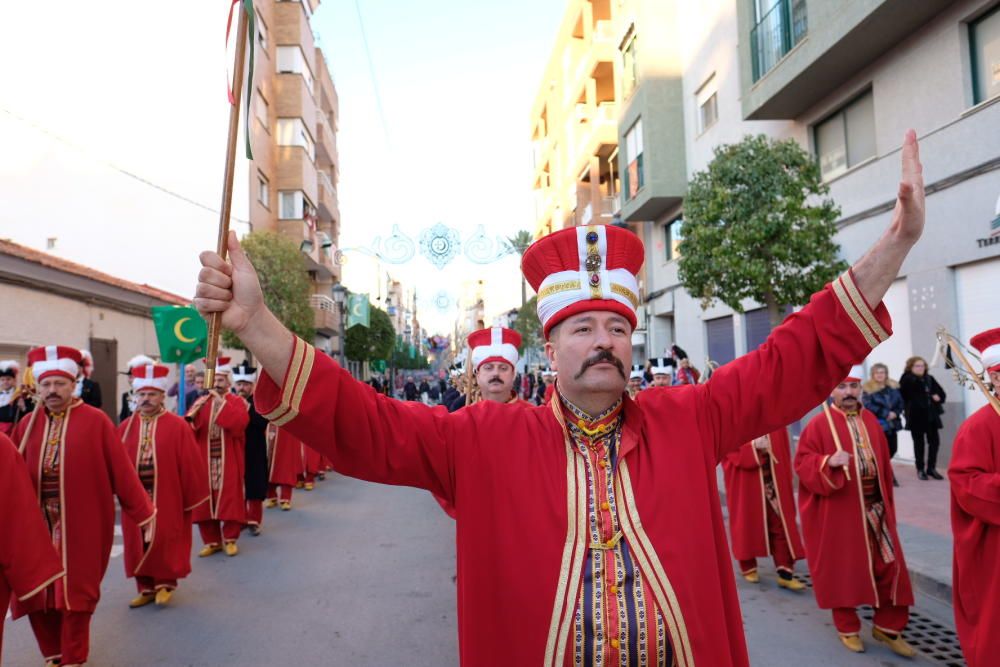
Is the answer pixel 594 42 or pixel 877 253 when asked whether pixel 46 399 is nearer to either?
pixel 877 253

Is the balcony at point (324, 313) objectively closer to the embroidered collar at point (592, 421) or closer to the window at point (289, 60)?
the window at point (289, 60)

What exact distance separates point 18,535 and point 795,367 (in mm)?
4261

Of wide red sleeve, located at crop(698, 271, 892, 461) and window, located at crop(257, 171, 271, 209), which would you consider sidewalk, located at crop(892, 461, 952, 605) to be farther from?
window, located at crop(257, 171, 271, 209)

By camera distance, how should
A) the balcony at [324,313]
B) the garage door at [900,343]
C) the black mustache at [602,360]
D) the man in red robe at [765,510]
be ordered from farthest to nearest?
the balcony at [324,313] → the garage door at [900,343] → the man in red robe at [765,510] → the black mustache at [602,360]

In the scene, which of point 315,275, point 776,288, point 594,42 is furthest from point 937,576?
point 315,275

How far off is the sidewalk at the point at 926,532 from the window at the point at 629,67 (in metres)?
15.7

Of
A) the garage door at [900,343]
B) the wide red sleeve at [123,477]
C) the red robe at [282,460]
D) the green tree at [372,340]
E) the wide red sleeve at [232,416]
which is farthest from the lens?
the green tree at [372,340]

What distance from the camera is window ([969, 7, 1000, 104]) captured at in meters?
10.0

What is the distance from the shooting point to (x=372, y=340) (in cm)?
4431

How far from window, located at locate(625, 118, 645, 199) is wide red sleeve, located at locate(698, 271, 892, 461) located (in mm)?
20516

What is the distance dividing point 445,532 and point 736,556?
3.94m

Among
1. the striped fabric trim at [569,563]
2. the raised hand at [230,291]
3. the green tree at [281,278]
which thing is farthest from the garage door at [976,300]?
the green tree at [281,278]

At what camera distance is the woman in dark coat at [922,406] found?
10.5 metres

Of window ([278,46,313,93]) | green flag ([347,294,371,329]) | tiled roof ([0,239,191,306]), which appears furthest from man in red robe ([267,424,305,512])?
window ([278,46,313,93])
